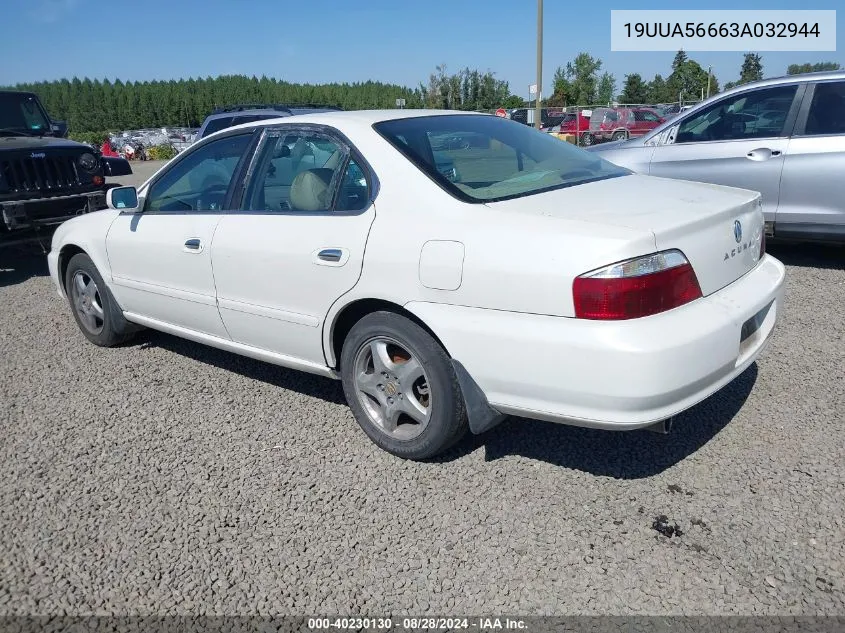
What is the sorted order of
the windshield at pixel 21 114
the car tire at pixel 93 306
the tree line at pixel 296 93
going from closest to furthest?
the car tire at pixel 93 306 < the windshield at pixel 21 114 < the tree line at pixel 296 93

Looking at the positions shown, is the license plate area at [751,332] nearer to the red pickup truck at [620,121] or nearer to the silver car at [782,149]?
the silver car at [782,149]

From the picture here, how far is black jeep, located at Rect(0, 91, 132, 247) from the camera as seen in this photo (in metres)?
7.48

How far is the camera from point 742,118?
6434mm

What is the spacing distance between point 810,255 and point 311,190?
5626mm

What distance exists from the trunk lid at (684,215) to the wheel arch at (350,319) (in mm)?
610

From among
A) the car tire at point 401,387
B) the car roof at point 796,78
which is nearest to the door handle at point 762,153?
the car roof at point 796,78

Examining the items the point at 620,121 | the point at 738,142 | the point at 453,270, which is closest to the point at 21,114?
the point at 453,270

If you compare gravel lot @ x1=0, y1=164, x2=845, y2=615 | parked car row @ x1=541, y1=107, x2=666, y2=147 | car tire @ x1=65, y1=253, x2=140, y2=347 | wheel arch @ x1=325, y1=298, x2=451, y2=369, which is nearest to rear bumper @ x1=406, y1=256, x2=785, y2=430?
wheel arch @ x1=325, y1=298, x2=451, y2=369

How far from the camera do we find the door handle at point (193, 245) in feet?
12.7

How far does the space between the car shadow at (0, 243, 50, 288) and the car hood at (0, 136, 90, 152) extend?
112 centimetres

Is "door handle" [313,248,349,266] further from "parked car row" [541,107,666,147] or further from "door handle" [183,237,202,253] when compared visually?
"parked car row" [541,107,666,147]

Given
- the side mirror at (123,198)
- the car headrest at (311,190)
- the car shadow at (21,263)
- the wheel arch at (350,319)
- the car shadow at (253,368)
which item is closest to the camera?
the wheel arch at (350,319)

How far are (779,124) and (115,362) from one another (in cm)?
589

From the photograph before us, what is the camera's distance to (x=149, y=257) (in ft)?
14.0
